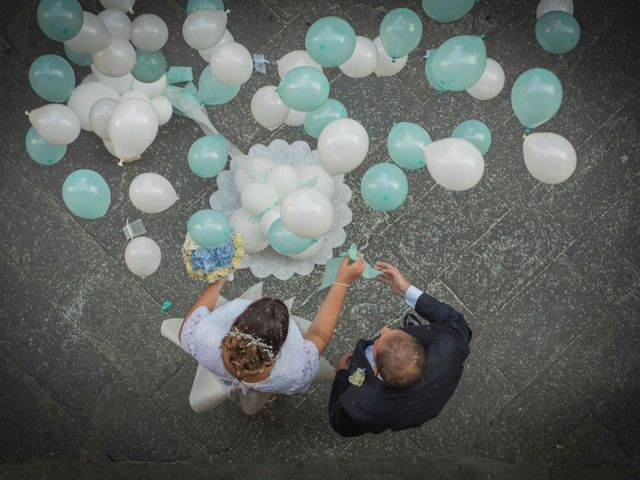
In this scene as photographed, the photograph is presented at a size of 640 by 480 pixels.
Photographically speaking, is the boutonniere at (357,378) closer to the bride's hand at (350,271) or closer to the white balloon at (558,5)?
the bride's hand at (350,271)

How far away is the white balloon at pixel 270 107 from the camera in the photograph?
260cm

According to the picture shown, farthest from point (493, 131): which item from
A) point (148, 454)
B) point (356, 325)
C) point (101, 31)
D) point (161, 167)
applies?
point (148, 454)

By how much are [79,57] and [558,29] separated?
7.45ft

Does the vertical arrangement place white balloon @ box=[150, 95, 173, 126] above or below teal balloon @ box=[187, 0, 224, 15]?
below

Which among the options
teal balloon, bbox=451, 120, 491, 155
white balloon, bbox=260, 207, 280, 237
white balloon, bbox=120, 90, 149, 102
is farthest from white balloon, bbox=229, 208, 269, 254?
teal balloon, bbox=451, 120, 491, 155

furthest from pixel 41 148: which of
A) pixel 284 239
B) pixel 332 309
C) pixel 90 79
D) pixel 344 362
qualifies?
pixel 344 362

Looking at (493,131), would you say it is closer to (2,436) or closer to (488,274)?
(488,274)

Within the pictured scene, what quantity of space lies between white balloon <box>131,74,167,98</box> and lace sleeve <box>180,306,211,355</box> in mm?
1150

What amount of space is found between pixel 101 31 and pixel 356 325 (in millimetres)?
1914

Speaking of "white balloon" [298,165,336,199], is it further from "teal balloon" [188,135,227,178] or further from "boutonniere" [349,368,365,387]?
"boutonniere" [349,368,365,387]

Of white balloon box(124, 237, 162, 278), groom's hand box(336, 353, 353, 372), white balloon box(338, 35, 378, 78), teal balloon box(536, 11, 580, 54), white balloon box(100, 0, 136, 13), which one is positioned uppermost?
teal balloon box(536, 11, 580, 54)

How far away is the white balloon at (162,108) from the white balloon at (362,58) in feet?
2.98

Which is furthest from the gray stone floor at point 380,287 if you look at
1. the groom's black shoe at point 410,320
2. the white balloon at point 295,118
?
the white balloon at point 295,118

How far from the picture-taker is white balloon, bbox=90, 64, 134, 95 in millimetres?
2756
